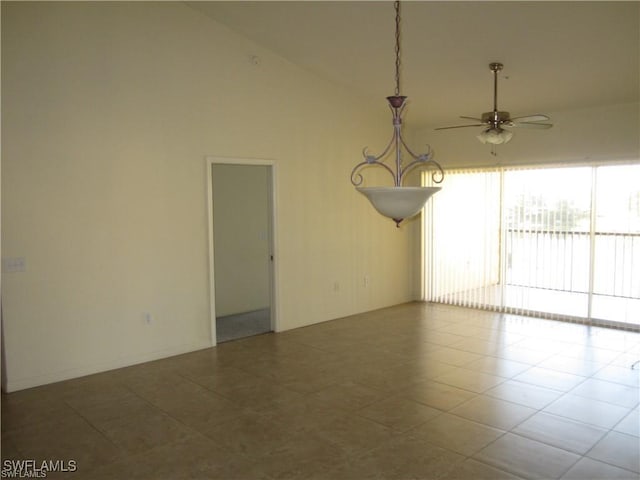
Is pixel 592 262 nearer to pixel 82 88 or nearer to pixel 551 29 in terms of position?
pixel 551 29

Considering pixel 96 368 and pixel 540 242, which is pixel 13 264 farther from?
pixel 540 242

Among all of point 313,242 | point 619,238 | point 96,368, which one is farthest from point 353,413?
point 619,238

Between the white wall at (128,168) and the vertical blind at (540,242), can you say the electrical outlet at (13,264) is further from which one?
the vertical blind at (540,242)

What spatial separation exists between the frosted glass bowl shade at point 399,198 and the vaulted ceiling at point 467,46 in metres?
2.54

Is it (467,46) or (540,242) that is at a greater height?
(467,46)

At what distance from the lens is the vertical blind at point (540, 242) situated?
6.65 m

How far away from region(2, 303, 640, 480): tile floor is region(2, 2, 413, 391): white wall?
1.61 ft

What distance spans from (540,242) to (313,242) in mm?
3198

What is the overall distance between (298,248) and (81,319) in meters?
2.83

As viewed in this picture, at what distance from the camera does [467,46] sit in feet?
17.0

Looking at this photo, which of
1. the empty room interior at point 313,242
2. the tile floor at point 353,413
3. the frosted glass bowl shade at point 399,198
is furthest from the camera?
the empty room interior at point 313,242

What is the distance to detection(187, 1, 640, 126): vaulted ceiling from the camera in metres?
4.51

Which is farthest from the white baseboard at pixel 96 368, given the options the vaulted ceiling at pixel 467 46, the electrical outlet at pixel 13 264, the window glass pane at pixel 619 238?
the window glass pane at pixel 619 238

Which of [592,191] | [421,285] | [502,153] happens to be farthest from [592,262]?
[421,285]
